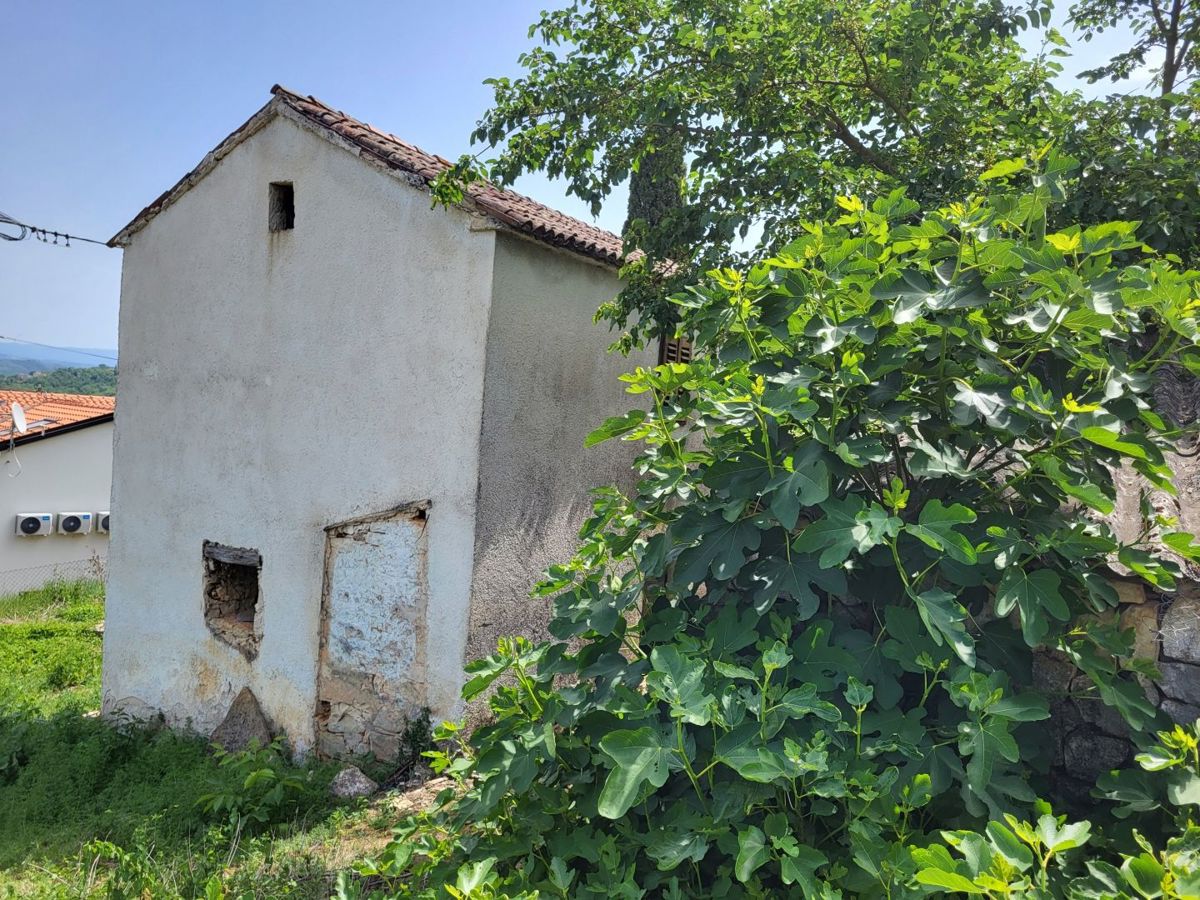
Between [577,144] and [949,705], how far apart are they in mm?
5328

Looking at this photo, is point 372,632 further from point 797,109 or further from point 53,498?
point 53,498

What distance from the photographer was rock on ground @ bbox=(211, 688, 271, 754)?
23.4 ft

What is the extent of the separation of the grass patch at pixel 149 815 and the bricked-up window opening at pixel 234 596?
3.38 ft

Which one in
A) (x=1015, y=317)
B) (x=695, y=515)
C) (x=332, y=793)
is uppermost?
(x=1015, y=317)

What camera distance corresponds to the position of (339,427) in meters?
7.01

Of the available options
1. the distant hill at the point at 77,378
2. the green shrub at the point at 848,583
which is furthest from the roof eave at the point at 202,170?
the distant hill at the point at 77,378

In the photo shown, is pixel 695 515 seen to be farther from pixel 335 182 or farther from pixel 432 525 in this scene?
pixel 335 182

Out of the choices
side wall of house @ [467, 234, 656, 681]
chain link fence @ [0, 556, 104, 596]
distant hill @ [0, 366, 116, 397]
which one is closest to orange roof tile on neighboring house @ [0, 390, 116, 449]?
chain link fence @ [0, 556, 104, 596]

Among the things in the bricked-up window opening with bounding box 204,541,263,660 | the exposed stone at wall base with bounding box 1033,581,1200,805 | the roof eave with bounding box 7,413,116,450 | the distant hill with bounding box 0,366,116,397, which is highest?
the distant hill with bounding box 0,366,116,397

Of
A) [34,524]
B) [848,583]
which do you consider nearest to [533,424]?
[848,583]

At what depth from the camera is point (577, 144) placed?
20.4 feet

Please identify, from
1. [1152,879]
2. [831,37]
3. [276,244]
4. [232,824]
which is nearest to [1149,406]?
[1152,879]

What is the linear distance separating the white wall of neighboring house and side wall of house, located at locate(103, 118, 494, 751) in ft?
30.1

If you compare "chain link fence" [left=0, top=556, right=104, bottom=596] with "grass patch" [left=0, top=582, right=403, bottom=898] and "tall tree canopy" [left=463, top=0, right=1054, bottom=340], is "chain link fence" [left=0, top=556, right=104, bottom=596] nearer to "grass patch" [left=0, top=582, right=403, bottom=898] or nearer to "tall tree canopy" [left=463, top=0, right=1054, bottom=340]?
"grass patch" [left=0, top=582, right=403, bottom=898]
